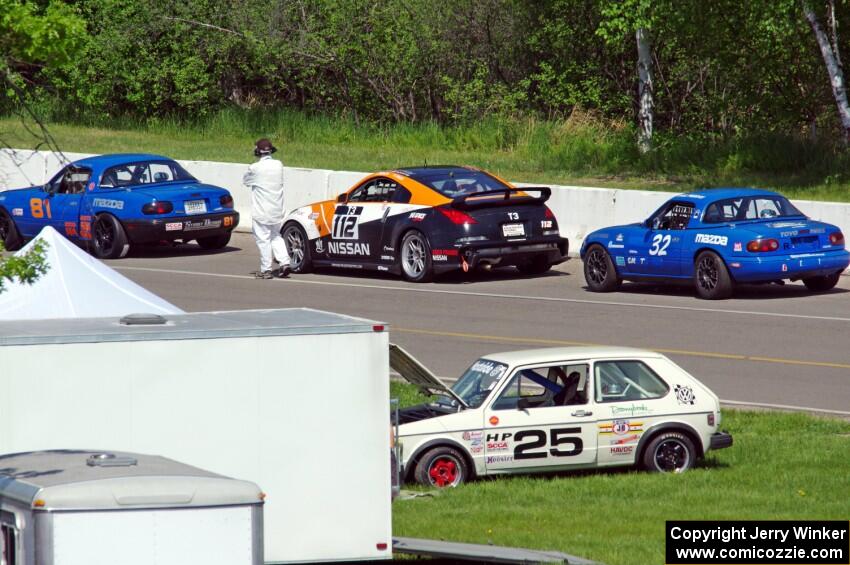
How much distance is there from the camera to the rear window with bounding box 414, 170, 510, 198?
21.2 metres

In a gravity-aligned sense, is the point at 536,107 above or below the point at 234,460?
above

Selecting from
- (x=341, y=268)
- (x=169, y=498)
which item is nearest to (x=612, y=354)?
(x=169, y=498)

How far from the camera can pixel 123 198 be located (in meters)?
23.6

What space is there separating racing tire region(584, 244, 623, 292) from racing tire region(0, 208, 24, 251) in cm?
993

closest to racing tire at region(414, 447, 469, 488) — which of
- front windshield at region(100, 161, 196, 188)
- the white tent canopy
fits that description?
the white tent canopy

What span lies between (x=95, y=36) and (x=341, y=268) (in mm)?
21491

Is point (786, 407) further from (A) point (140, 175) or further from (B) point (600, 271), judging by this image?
(A) point (140, 175)

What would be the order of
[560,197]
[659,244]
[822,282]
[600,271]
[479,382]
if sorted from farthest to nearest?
[560,197] < [600,271] < [822,282] < [659,244] < [479,382]

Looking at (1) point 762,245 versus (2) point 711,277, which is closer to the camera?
(1) point 762,245

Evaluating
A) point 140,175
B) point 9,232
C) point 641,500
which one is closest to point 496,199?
point 140,175

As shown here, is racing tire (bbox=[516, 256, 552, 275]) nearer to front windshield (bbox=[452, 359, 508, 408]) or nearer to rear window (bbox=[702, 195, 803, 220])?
rear window (bbox=[702, 195, 803, 220])

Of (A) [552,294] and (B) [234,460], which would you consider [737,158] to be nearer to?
(A) [552,294]

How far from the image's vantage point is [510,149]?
35031 mm

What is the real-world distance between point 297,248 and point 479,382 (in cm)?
1146
